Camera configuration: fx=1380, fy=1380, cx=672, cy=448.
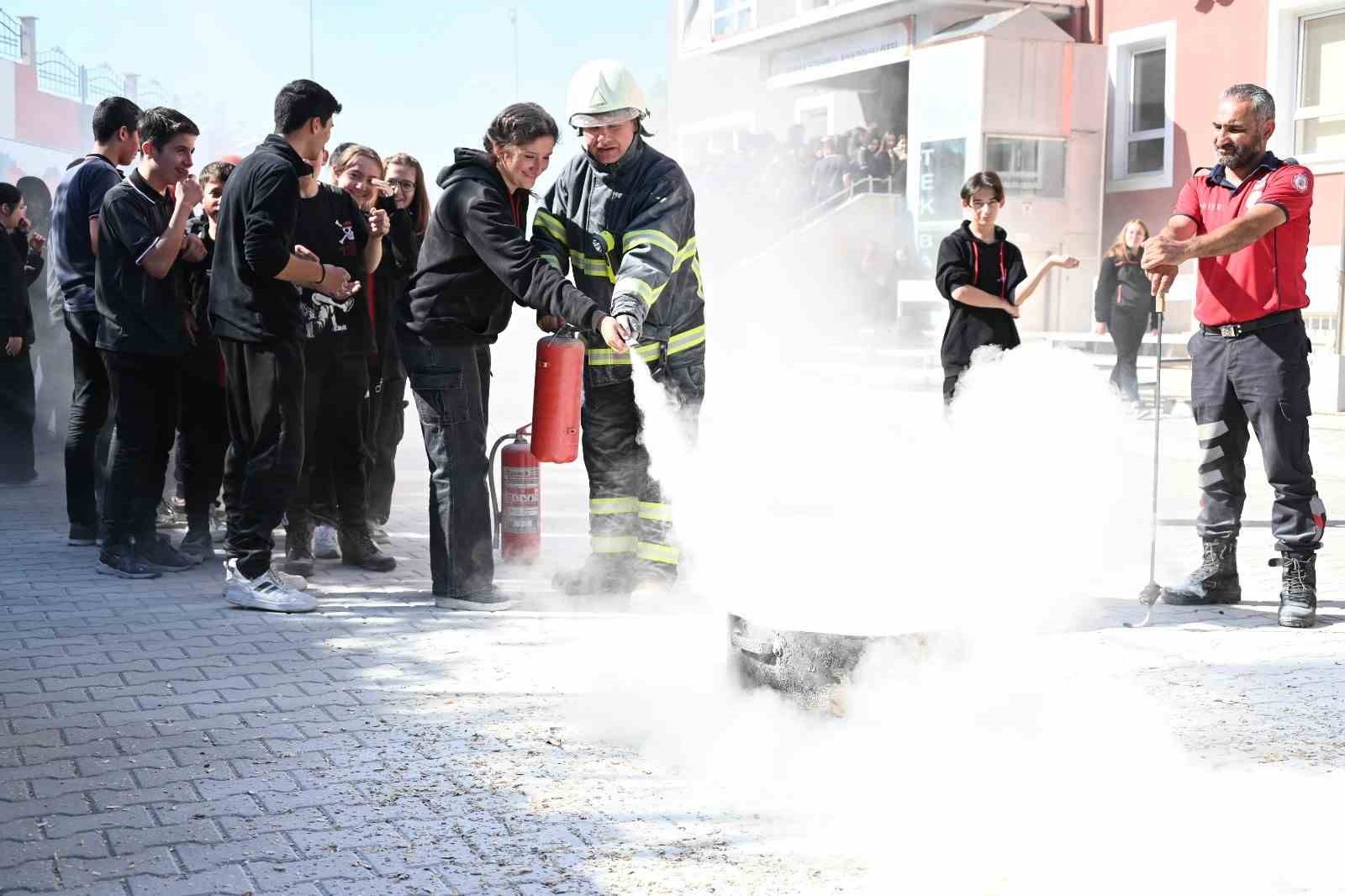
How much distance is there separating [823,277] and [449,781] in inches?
876

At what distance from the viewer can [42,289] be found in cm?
1181

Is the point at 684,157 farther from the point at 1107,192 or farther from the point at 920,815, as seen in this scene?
the point at 920,815

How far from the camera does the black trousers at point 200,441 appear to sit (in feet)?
23.1

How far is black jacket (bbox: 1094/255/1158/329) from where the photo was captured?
14.8m

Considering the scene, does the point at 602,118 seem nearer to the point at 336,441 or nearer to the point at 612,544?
the point at 612,544

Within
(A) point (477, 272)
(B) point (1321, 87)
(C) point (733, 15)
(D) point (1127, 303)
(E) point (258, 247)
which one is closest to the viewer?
(E) point (258, 247)

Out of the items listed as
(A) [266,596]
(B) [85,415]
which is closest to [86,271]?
(B) [85,415]

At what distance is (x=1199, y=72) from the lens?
69.6ft

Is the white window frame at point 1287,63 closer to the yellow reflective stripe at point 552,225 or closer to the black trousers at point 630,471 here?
the black trousers at point 630,471

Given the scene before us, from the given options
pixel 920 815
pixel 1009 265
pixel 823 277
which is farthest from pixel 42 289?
pixel 823 277

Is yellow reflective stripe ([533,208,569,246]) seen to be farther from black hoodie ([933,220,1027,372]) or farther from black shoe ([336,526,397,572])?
black hoodie ([933,220,1027,372])

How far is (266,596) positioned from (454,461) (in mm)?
1005

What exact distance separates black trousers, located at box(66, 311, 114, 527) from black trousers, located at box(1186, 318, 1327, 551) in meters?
5.53

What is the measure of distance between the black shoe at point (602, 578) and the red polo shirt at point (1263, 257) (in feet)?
9.40
